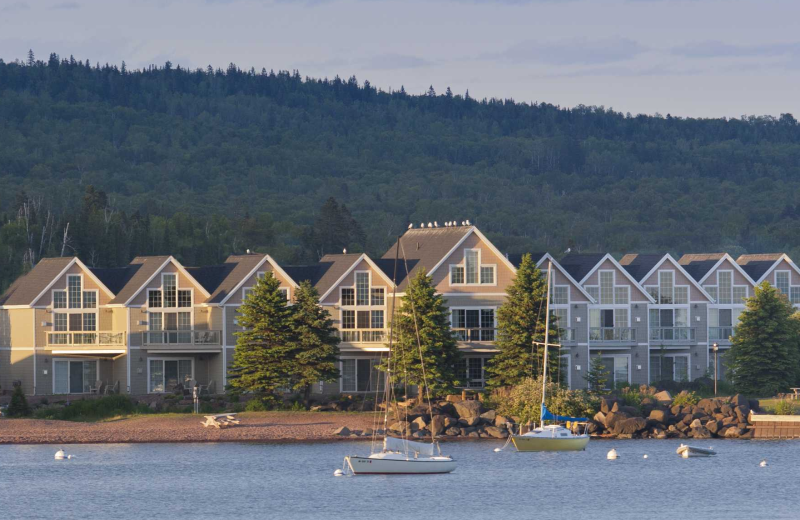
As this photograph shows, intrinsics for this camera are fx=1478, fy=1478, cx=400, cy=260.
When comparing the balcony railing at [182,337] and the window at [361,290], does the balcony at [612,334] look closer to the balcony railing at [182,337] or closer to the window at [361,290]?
the window at [361,290]

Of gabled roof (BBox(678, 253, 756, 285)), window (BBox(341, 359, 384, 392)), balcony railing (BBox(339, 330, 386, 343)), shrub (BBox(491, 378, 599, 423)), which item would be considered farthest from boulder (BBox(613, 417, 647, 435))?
gabled roof (BBox(678, 253, 756, 285))

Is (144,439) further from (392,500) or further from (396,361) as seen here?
(392,500)

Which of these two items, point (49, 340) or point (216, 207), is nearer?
point (49, 340)

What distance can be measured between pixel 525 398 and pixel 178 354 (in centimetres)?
1933

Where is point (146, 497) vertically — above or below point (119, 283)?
below

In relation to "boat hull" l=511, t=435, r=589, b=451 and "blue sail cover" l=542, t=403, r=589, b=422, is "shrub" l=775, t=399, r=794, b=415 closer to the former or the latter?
"blue sail cover" l=542, t=403, r=589, b=422

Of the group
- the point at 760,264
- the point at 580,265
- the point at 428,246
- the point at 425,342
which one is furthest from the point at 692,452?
the point at 760,264

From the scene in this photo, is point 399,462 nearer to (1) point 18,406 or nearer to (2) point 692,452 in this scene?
(2) point 692,452

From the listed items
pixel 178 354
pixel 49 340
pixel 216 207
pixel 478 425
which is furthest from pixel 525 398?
pixel 216 207

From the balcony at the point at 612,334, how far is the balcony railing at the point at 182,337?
62.8ft

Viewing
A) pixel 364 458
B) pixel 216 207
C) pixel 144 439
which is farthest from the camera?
pixel 216 207

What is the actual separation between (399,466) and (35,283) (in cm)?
3046

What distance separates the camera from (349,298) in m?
71.0

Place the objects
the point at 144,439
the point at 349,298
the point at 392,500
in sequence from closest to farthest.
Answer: the point at 392,500
the point at 144,439
the point at 349,298
